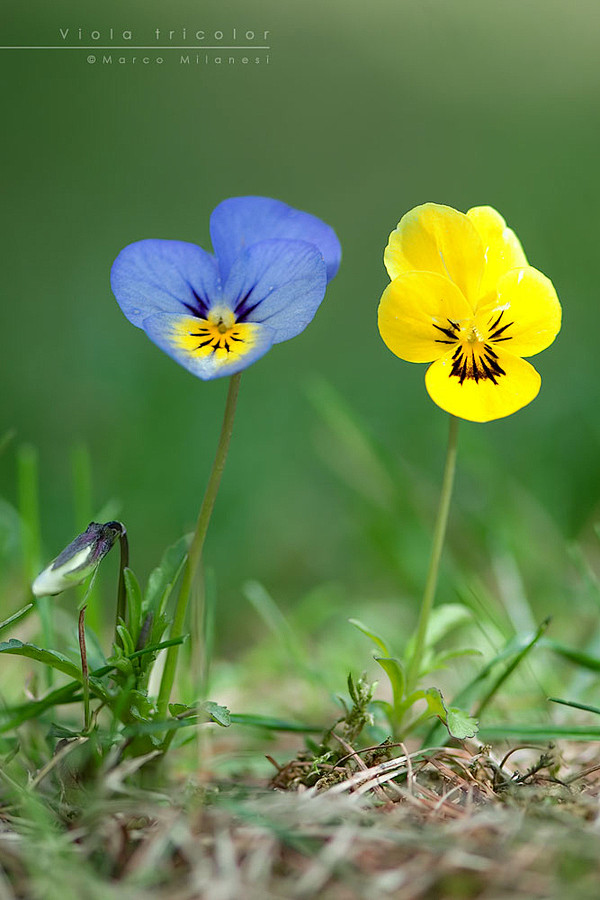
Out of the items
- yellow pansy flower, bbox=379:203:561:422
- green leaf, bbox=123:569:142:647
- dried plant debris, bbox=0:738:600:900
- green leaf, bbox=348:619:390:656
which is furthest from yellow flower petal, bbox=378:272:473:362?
dried plant debris, bbox=0:738:600:900

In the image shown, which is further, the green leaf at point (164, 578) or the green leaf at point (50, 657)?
the green leaf at point (164, 578)

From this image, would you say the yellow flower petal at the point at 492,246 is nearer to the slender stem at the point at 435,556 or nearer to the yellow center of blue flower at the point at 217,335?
the slender stem at the point at 435,556

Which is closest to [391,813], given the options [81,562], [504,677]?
[504,677]

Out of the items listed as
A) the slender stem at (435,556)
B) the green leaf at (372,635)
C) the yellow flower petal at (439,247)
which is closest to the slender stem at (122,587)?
the green leaf at (372,635)

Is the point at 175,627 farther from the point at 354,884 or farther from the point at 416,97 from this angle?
the point at 416,97

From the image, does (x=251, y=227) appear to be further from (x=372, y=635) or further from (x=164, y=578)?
(x=372, y=635)

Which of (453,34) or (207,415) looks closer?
(207,415)
